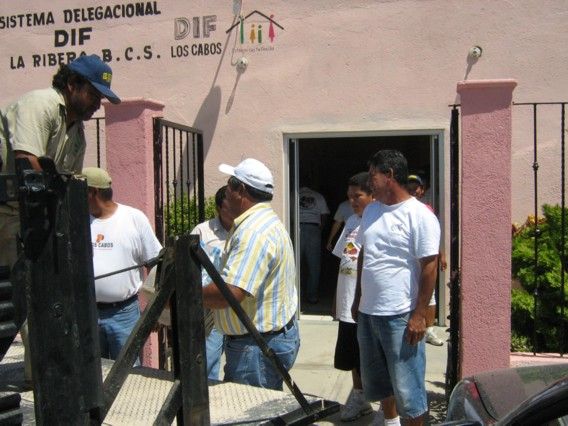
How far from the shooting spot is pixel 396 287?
12.6 feet

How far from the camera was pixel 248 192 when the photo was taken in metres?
3.37

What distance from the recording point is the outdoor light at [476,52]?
724cm

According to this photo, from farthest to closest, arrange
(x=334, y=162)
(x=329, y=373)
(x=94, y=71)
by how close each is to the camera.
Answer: (x=334, y=162) → (x=329, y=373) → (x=94, y=71)

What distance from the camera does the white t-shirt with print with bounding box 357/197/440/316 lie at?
12.6ft

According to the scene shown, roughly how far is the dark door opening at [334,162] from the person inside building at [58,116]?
615cm

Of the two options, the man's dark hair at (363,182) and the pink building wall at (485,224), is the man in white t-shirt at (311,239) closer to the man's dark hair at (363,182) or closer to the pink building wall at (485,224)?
the man's dark hair at (363,182)

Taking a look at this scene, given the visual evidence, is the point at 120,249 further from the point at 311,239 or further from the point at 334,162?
the point at 334,162

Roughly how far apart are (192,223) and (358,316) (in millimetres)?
3096

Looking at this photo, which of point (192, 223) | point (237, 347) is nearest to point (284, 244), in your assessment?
point (237, 347)

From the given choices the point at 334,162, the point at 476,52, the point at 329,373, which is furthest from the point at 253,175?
the point at 334,162

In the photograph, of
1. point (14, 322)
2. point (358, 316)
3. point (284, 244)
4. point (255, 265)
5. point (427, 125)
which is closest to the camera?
point (14, 322)

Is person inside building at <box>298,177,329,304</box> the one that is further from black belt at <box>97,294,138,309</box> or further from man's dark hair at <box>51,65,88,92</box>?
man's dark hair at <box>51,65,88,92</box>

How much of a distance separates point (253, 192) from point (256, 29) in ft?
16.1

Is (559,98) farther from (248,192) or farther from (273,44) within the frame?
(248,192)
